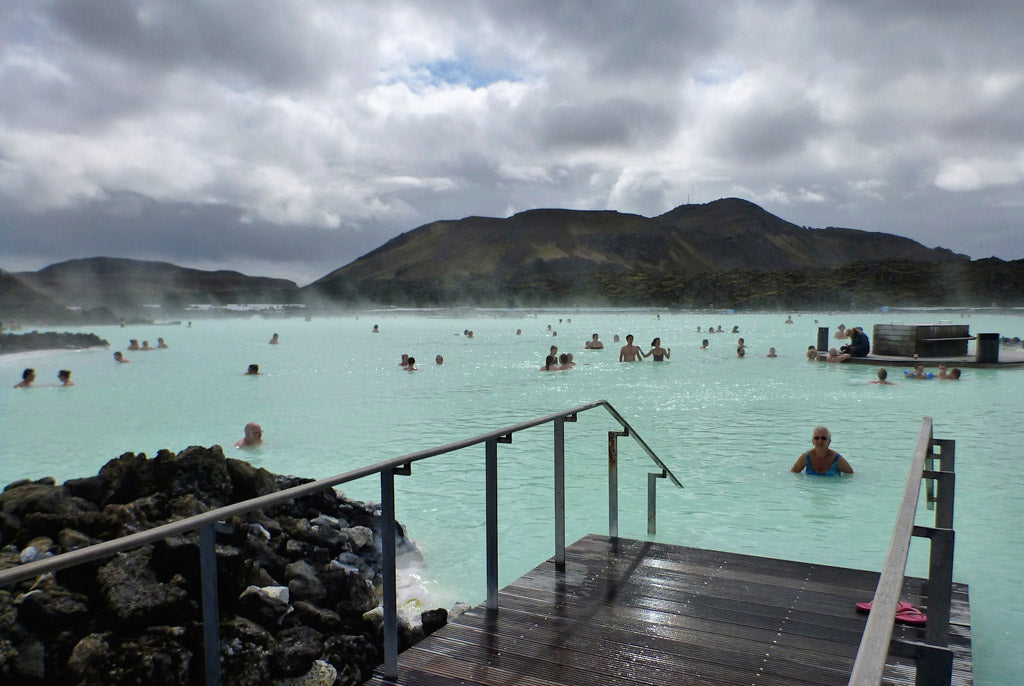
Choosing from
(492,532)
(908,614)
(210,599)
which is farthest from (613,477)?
(210,599)

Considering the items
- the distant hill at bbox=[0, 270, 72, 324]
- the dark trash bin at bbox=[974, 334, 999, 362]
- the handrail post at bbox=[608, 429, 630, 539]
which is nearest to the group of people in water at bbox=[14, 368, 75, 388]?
the handrail post at bbox=[608, 429, 630, 539]

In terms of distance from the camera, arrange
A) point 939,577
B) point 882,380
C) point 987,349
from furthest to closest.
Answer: point 987,349, point 882,380, point 939,577

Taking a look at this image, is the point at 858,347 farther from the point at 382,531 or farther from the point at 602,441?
the point at 382,531

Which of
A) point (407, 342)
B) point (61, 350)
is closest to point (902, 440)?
point (407, 342)

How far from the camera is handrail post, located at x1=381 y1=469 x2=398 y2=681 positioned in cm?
250

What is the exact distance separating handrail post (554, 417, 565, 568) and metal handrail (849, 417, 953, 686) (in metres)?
1.72

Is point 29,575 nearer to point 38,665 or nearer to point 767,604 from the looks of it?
point 38,665

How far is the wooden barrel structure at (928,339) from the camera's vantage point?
20734mm

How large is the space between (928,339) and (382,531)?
2240 cm

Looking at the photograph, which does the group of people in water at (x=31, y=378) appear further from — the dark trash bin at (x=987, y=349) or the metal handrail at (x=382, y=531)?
the dark trash bin at (x=987, y=349)

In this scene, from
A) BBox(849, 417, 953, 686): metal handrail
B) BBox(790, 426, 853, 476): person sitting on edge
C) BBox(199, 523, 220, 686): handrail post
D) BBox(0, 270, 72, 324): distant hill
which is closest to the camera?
BBox(849, 417, 953, 686): metal handrail

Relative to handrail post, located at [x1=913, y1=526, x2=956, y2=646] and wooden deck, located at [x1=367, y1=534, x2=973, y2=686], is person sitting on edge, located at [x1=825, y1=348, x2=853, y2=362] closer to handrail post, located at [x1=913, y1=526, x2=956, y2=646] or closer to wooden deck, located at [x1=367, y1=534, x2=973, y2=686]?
wooden deck, located at [x1=367, y1=534, x2=973, y2=686]

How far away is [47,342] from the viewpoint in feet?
119

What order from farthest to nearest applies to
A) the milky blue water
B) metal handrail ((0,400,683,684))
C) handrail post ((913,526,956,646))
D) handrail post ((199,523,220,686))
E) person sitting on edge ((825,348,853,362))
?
person sitting on edge ((825,348,853,362)) < the milky blue water < handrail post ((199,523,220,686)) < handrail post ((913,526,956,646)) < metal handrail ((0,400,683,684))
